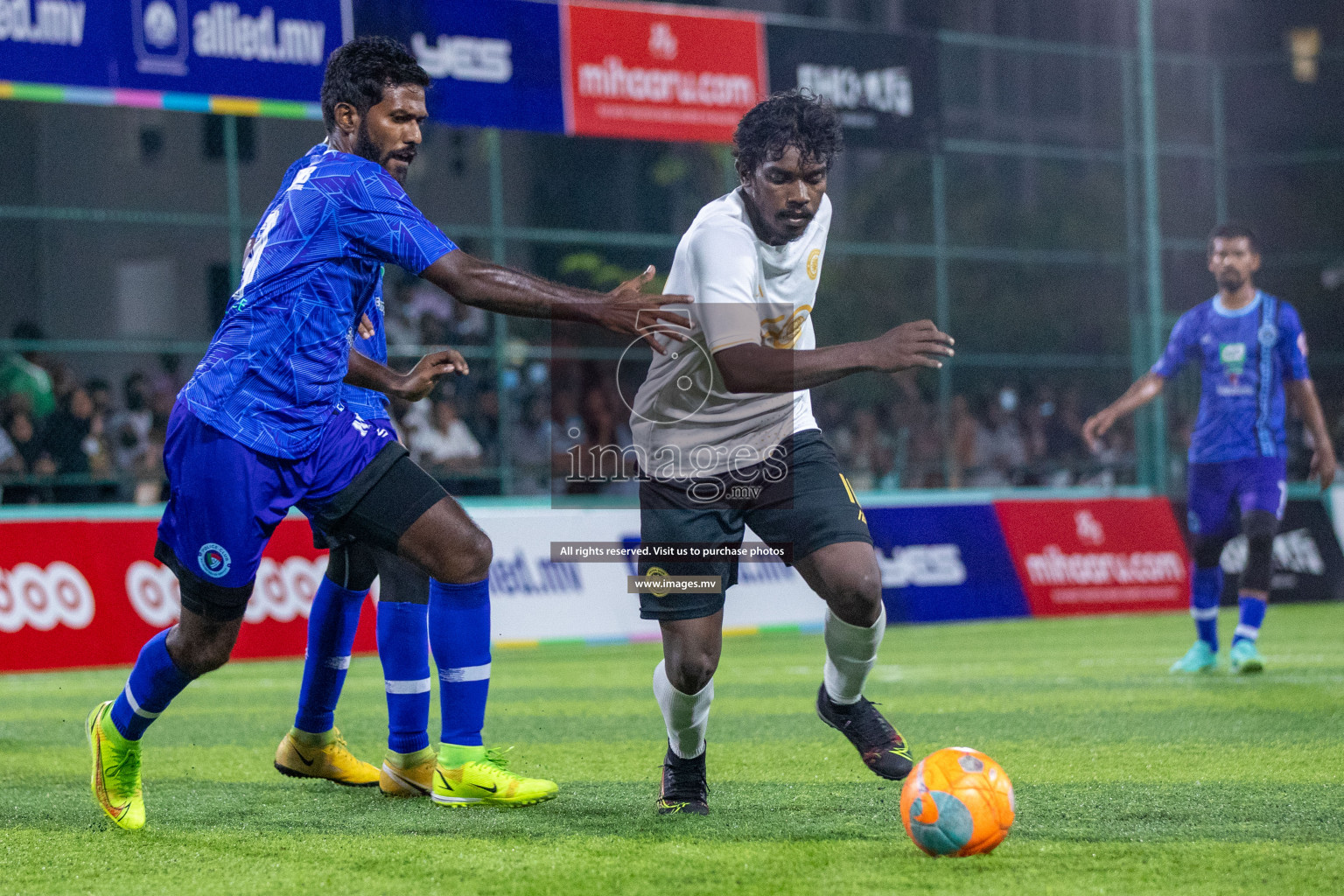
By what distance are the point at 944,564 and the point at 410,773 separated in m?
9.61

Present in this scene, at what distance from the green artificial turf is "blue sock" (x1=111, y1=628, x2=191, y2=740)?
1.08 ft

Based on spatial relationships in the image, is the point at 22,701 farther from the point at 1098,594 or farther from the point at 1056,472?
the point at 1056,472

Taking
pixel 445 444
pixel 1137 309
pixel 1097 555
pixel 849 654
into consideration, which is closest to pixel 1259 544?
pixel 849 654

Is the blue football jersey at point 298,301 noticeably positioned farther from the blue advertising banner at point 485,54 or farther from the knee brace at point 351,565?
the blue advertising banner at point 485,54

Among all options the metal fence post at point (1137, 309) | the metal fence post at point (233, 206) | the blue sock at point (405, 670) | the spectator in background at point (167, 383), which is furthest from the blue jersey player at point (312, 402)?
the metal fence post at point (1137, 309)

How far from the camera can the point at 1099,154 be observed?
749 inches

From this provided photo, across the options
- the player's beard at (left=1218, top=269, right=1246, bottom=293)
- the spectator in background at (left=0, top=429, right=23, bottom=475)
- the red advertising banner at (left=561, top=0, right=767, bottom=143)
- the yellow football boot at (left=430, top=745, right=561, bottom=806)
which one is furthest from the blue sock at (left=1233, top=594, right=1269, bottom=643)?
the spectator in background at (left=0, top=429, right=23, bottom=475)

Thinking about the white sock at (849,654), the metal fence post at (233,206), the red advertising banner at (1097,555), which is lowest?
the red advertising banner at (1097,555)

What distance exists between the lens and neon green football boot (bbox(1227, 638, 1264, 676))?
8758mm

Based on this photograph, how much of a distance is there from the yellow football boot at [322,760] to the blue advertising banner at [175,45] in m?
8.54

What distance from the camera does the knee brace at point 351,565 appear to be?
5469 millimetres

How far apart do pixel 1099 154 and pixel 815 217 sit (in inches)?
593

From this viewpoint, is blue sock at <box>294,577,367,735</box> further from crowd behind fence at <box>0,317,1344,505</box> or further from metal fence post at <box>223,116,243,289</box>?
metal fence post at <box>223,116,243,289</box>

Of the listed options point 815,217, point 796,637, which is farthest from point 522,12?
point 815,217
